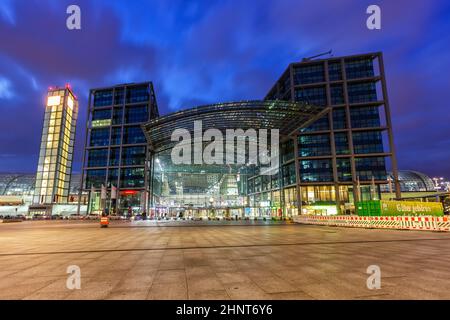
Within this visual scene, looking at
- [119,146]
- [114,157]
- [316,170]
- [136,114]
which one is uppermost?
[136,114]

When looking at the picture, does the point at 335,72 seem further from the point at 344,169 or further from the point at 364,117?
the point at 344,169

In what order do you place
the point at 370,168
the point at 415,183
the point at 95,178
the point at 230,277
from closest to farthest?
the point at 230,277 → the point at 370,168 → the point at 95,178 → the point at 415,183

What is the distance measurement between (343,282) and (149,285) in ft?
14.3

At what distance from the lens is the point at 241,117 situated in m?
45.1

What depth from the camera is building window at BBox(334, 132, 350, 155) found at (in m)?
66.2

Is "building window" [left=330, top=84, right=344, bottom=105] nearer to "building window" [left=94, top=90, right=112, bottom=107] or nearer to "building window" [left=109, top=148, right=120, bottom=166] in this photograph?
"building window" [left=109, top=148, right=120, bottom=166]

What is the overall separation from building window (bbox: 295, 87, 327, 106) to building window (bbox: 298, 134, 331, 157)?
10.2 metres

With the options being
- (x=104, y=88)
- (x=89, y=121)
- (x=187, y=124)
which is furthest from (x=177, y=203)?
(x=187, y=124)

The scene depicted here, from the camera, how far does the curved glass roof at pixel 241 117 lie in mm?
40594

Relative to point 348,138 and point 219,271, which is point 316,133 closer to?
point 348,138

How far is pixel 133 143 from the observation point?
81.2 metres

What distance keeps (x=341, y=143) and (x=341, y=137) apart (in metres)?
1.72

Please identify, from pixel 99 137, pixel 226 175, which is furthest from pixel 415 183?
pixel 99 137
